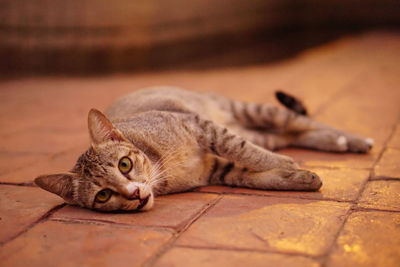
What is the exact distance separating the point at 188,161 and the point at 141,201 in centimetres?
54

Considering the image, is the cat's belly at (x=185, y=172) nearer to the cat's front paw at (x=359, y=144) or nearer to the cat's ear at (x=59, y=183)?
the cat's ear at (x=59, y=183)

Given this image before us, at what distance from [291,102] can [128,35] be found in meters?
4.49

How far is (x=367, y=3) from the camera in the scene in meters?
10.5

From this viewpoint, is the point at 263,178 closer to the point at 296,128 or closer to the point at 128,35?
the point at 296,128

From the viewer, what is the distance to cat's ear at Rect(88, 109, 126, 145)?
2.68 meters

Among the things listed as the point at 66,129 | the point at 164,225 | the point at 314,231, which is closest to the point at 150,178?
the point at 164,225

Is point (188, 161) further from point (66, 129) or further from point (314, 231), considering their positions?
point (66, 129)

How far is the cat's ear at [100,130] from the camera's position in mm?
2680

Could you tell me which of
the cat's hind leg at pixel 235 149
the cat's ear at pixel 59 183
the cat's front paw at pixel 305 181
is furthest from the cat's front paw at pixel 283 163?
the cat's ear at pixel 59 183

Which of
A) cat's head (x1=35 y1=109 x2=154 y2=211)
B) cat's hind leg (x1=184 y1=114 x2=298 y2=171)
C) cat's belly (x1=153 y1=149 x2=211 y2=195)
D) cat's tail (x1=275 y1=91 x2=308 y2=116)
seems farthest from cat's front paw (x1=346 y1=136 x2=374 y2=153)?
cat's head (x1=35 y1=109 x2=154 y2=211)

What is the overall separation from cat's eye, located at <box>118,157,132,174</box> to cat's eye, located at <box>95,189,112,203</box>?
0.13 metres

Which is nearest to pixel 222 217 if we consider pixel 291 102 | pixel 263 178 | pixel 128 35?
pixel 263 178

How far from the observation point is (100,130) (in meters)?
2.72

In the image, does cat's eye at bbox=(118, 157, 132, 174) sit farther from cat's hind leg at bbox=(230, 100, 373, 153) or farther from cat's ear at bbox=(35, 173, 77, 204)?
cat's hind leg at bbox=(230, 100, 373, 153)
